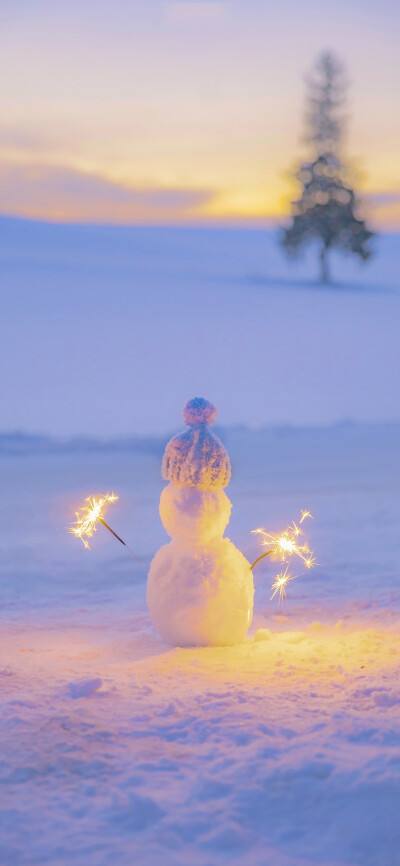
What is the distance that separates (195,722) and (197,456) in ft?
5.88

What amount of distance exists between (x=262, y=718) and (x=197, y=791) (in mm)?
760

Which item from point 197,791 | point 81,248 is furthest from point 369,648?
point 81,248

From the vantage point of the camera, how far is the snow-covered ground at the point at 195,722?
398 centimetres

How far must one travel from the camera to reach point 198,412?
20.8 feet

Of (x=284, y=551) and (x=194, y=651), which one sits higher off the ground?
(x=284, y=551)

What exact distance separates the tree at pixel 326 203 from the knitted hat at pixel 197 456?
3195cm

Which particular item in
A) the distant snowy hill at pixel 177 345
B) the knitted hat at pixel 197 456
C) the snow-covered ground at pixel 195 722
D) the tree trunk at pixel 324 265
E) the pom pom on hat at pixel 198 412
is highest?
the tree trunk at pixel 324 265

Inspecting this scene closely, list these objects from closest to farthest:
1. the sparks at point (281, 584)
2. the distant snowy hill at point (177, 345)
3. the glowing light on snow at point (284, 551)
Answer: the glowing light on snow at point (284, 551)
the sparks at point (281, 584)
the distant snowy hill at point (177, 345)

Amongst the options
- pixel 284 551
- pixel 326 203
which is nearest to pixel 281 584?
pixel 284 551

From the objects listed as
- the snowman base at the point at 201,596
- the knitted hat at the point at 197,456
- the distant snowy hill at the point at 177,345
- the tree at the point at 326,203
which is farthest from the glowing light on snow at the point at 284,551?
the tree at the point at 326,203

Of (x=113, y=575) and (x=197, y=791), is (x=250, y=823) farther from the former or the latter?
(x=113, y=575)

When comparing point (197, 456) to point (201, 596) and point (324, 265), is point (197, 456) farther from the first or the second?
point (324, 265)

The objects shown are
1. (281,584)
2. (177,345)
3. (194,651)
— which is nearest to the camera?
(194,651)

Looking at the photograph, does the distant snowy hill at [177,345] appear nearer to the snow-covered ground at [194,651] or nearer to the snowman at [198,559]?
the snow-covered ground at [194,651]
